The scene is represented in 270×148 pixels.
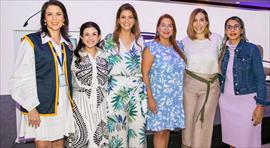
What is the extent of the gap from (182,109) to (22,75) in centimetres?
137

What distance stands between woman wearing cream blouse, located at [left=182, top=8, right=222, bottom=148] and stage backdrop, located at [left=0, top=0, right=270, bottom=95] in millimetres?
1536

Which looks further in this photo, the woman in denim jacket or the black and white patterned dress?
the woman in denim jacket

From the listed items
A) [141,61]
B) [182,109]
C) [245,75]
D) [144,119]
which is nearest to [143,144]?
[144,119]

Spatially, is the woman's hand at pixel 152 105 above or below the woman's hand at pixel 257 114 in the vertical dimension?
above

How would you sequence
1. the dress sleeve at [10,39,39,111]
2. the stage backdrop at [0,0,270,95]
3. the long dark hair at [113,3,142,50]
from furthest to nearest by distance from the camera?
the stage backdrop at [0,0,270,95] → the long dark hair at [113,3,142,50] → the dress sleeve at [10,39,39,111]

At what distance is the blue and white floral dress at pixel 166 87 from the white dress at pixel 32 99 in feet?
2.48

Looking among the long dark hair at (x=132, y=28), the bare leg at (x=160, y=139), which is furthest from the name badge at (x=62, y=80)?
the bare leg at (x=160, y=139)

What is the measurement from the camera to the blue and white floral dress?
7.51 ft

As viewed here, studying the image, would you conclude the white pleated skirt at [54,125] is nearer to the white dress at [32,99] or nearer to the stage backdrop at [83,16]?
the white dress at [32,99]

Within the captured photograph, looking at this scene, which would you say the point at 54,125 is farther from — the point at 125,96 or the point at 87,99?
the point at 125,96

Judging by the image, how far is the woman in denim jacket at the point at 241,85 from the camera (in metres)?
2.34

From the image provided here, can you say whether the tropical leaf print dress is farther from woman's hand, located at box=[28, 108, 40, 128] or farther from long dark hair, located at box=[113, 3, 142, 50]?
woman's hand, located at box=[28, 108, 40, 128]

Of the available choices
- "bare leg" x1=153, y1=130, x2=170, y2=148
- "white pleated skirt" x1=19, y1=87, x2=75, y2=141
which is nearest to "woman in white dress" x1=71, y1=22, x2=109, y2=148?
"white pleated skirt" x1=19, y1=87, x2=75, y2=141

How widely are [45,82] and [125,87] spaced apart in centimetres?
63
